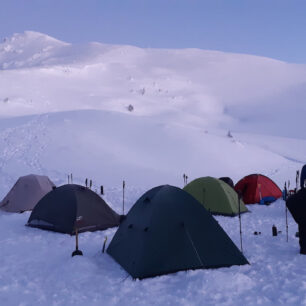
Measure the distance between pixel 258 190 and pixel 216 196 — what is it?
9.15ft

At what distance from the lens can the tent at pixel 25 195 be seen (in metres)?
12.8

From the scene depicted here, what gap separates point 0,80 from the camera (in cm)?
6800

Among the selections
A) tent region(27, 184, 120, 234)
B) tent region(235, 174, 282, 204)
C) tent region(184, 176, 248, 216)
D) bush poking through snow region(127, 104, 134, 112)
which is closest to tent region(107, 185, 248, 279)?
tent region(27, 184, 120, 234)

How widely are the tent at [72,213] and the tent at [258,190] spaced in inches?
250

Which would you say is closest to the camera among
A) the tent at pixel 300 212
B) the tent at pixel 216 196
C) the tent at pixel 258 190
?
the tent at pixel 300 212

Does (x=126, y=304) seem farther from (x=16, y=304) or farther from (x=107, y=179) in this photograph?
(x=107, y=179)

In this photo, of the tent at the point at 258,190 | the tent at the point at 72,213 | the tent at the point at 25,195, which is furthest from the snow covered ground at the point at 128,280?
the tent at the point at 258,190

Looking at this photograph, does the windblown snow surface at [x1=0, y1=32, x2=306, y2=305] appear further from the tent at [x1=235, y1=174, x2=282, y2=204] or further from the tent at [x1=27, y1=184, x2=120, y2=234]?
the tent at [x1=235, y1=174, x2=282, y2=204]

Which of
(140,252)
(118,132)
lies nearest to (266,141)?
(118,132)

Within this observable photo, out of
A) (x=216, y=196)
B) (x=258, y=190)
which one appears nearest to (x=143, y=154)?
(x=258, y=190)

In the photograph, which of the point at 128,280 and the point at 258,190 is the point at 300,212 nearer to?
the point at 128,280

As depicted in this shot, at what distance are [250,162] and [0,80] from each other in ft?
180

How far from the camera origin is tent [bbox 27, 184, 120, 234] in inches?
399

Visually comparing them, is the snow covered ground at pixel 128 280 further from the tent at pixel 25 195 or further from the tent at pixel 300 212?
the tent at pixel 25 195
